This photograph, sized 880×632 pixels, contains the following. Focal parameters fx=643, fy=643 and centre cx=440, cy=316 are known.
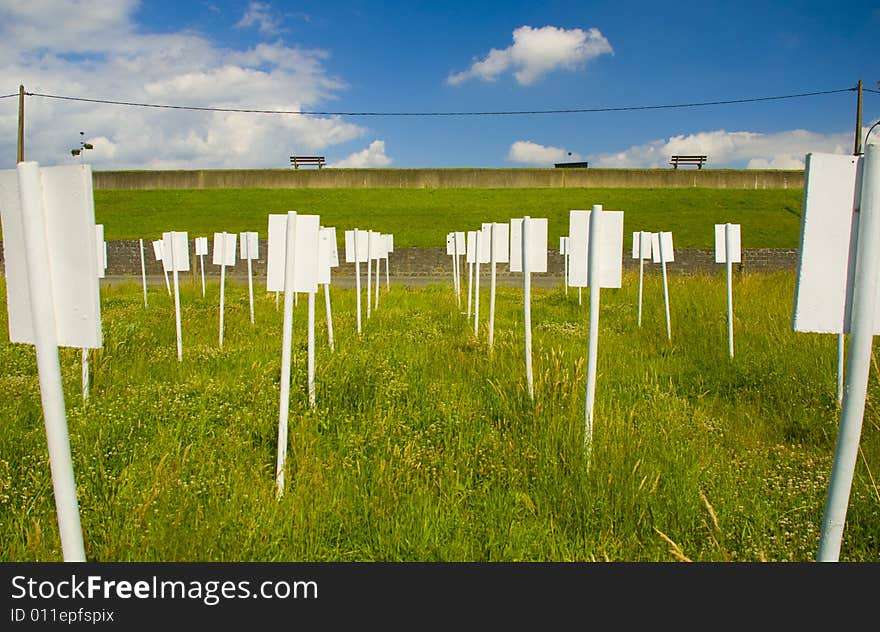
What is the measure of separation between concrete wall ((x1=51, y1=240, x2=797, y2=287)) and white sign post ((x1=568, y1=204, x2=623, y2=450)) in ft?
69.3

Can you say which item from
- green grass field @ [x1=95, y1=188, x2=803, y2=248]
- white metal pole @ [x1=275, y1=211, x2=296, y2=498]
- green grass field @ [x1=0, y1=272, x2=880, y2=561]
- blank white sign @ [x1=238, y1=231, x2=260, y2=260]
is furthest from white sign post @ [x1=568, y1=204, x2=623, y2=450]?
green grass field @ [x1=95, y1=188, x2=803, y2=248]

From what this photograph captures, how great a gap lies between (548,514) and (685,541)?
675 mm

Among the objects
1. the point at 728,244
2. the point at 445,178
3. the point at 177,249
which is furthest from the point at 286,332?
the point at 445,178

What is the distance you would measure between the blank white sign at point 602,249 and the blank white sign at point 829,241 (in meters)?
2.10

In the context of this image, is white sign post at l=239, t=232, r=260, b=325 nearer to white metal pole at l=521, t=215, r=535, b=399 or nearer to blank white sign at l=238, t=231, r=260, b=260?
blank white sign at l=238, t=231, r=260, b=260

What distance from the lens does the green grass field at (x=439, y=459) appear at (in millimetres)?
3076

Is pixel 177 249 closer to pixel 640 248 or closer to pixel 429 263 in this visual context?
pixel 640 248

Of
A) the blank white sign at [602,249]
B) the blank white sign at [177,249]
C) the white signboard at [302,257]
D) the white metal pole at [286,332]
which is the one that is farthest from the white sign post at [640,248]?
the white metal pole at [286,332]

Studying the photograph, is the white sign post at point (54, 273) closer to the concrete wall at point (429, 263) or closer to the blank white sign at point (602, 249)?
the blank white sign at point (602, 249)

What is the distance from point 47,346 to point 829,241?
8.79 ft

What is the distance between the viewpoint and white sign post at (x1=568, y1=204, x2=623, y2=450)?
4.25 metres

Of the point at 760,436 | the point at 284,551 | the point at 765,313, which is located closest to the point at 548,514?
the point at 284,551

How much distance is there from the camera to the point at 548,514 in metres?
3.38
